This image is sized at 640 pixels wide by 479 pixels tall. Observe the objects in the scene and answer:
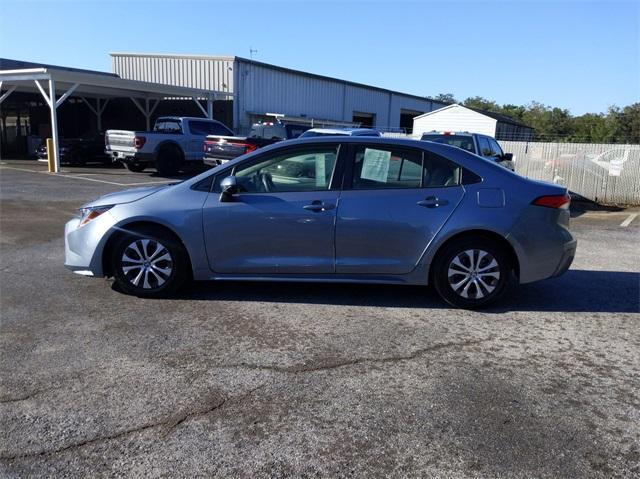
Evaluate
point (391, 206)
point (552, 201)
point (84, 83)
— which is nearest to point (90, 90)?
point (84, 83)

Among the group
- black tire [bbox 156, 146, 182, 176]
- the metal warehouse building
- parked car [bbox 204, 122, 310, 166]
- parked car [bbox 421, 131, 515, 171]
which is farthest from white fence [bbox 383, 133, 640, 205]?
the metal warehouse building

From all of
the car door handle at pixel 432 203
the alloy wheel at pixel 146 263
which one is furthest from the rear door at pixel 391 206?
the alloy wheel at pixel 146 263

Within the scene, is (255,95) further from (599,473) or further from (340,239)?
(599,473)

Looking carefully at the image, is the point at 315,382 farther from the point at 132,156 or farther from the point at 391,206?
the point at 132,156

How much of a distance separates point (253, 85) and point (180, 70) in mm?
4292

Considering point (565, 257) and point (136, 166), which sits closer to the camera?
point (565, 257)

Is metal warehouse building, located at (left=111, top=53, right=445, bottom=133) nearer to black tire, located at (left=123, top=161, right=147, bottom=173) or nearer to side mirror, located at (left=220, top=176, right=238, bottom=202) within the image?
black tire, located at (left=123, top=161, right=147, bottom=173)

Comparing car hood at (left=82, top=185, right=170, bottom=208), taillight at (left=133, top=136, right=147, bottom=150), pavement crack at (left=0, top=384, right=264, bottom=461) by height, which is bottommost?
pavement crack at (left=0, top=384, right=264, bottom=461)

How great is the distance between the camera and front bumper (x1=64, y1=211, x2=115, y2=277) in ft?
17.4

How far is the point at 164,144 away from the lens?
62.3 feet

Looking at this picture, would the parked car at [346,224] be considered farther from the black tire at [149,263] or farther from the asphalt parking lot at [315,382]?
the asphalt parking lot at [315,382]

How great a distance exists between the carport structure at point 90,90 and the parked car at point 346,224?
1671cm

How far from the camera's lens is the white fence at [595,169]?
14.9 meters

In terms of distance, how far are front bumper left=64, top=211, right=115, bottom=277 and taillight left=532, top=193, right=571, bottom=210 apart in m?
4.05
